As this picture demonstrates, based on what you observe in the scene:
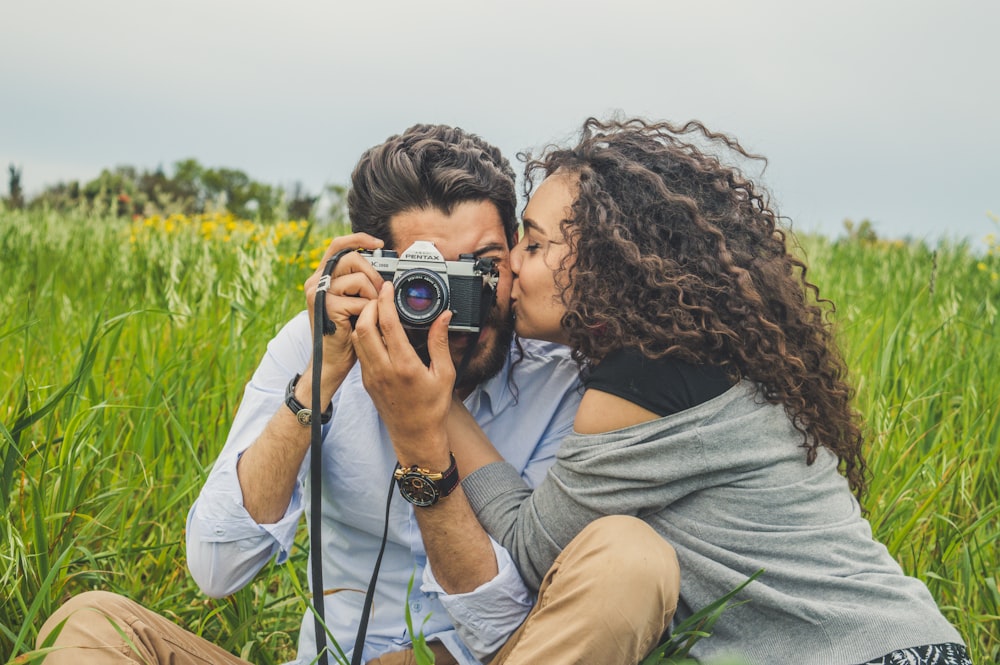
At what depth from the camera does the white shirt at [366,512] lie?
1657 millimetres

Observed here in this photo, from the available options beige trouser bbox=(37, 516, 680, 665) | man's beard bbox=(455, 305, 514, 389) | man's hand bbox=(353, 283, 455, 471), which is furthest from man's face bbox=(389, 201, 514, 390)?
beige trouser bbox=(37, 516, 680, 665)

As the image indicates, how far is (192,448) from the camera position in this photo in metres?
2.12

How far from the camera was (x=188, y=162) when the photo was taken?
17.7m

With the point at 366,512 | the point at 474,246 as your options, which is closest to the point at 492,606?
the point at 366,512

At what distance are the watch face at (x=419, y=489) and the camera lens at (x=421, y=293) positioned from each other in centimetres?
30

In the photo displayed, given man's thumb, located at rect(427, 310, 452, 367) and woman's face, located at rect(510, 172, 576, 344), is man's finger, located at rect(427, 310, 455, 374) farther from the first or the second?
woman's face, located at rect(510, 172, 576, 344)

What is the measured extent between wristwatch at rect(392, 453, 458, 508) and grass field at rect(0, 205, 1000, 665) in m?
0.38

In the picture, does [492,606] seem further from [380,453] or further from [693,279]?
[693,279]

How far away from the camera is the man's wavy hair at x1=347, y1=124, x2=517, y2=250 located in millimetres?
1961

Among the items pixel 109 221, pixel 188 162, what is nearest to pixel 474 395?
pixel 109 221

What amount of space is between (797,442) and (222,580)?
1.14 meters

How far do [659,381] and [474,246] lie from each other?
616 millimetres

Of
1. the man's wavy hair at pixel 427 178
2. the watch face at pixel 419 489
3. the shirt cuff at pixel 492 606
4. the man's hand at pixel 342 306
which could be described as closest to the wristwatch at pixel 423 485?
the watch face at pixel 419 489

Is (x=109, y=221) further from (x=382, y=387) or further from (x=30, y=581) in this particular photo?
(x=382, y=387)
